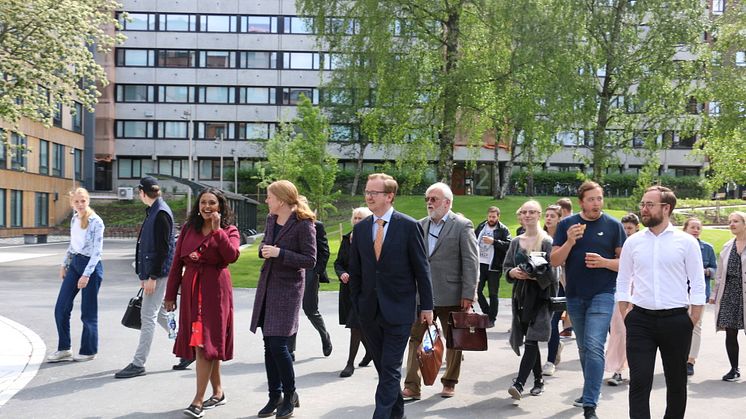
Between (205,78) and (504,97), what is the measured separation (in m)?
46.3

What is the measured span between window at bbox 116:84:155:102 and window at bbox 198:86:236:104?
4.47 m

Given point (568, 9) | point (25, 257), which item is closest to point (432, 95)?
point (568, 9)

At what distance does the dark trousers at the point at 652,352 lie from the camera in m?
5.87

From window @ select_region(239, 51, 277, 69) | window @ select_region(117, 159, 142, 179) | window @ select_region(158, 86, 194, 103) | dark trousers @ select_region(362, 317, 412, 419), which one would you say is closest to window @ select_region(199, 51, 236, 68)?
window @ select_region(239, 51, 277, 69)

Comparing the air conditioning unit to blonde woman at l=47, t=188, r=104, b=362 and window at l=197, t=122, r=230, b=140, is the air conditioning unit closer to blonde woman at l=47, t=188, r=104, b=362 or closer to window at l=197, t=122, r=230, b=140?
window at l=197, t=122, r=230, b=140

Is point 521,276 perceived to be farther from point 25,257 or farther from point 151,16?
point 151,16

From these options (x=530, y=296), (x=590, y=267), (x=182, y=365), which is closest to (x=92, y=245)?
(x=182, y=365)

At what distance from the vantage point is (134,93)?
6975 cm

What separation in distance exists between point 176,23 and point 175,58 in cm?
303

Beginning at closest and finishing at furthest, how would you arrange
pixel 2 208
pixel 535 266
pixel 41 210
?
pixel 535 266, pixel 2 208, pixel 41 210

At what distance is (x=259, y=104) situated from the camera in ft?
230

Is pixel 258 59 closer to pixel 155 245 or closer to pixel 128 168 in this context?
pixel 128 168

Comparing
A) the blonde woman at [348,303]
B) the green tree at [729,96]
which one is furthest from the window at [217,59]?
the blonde woman at [348,303]

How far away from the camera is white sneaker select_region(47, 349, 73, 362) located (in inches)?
362
